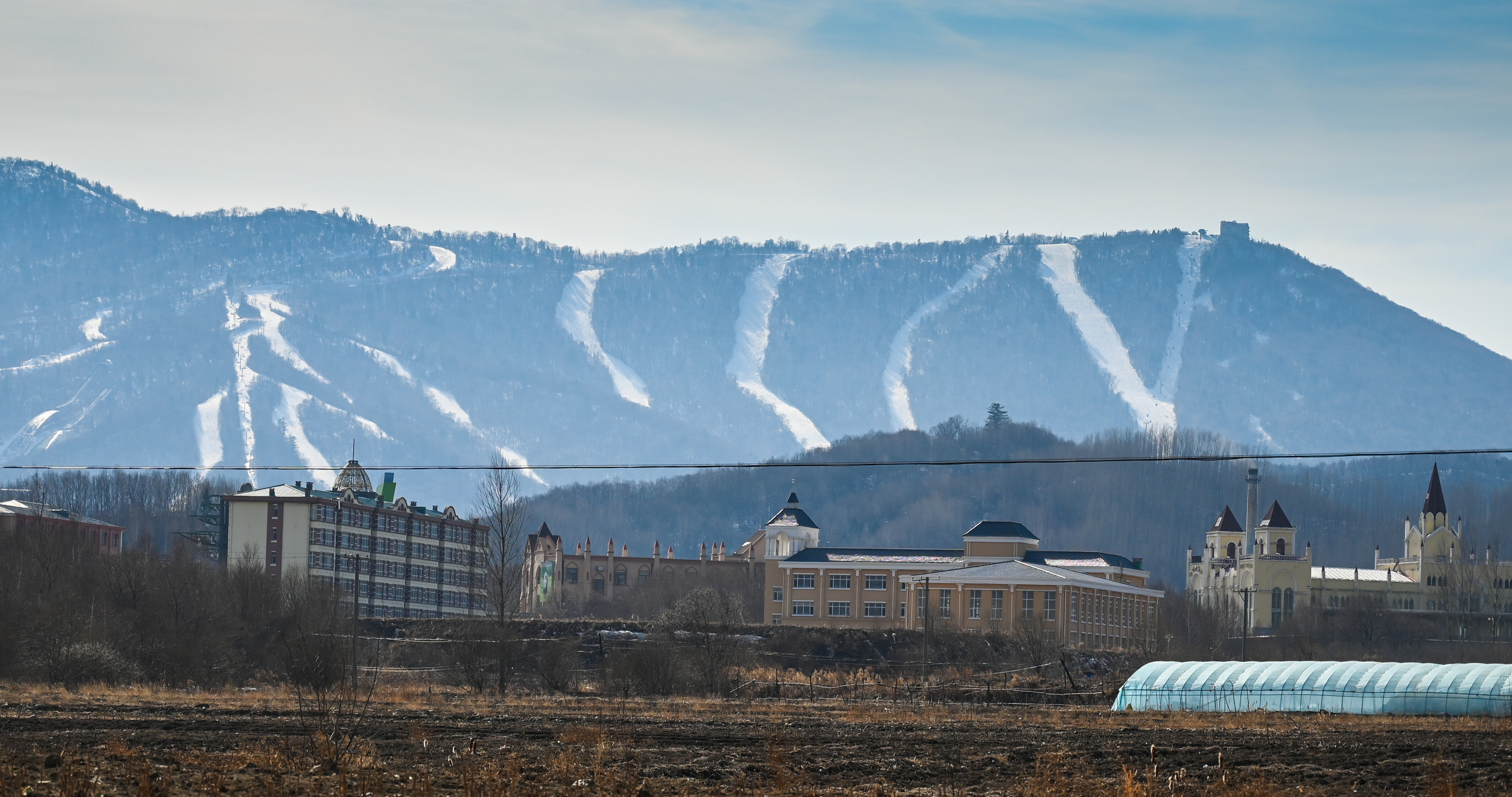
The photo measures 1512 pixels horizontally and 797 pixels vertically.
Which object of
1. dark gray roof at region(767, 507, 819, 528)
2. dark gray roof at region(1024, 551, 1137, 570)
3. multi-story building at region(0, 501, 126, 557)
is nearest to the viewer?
multi-story building at region(0, 501, 126, 557)

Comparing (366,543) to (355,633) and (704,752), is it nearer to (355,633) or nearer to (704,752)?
(355,633)

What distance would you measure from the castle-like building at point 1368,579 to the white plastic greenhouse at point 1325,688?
9992 centimetres

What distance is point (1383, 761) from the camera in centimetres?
4012

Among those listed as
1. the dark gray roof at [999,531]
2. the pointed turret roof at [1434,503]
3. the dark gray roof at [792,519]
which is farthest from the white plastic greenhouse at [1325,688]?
the pointed turret roof at [1434,503]

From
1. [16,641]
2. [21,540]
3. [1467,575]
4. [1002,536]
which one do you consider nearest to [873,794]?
[16,641]

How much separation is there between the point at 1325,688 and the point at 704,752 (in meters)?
39.0

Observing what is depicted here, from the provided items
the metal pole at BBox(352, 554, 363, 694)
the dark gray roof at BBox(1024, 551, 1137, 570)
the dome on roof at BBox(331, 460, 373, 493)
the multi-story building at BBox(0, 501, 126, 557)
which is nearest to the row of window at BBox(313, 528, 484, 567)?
the metal pole at BBox(352, 554, 363, 694)

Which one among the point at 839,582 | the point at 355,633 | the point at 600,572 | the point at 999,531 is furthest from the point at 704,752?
the point at 600,572

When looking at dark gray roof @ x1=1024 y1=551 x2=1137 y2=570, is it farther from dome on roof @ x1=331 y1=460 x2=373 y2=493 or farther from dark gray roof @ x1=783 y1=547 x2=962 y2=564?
dome on roof @ x1=331 y1=460 x2=373 y2=493

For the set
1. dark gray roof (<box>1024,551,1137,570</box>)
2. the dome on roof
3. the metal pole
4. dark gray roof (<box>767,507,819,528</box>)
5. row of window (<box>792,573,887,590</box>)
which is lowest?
the metal pole

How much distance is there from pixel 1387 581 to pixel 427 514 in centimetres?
9495

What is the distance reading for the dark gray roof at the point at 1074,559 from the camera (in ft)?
513

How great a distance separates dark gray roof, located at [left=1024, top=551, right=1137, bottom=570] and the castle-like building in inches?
814

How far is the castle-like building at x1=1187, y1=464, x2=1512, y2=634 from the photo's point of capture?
7003 inches
